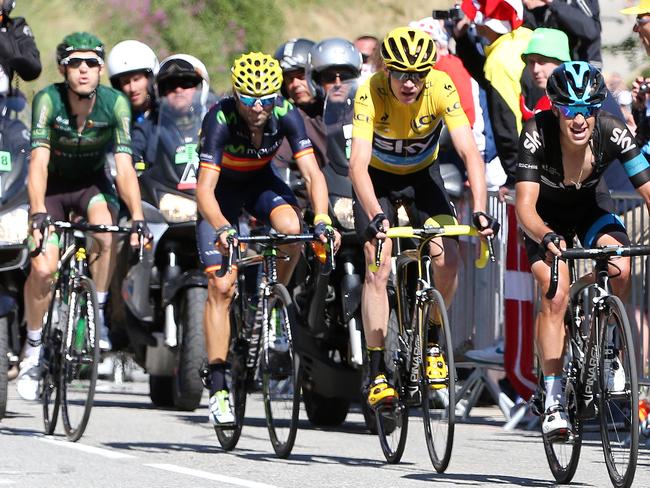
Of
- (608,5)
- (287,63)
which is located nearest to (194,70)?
(287,63)

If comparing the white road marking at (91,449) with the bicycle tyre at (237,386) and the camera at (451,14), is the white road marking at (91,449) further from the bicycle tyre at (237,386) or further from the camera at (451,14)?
the camera at (451,14)

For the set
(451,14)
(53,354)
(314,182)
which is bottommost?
(53,354)

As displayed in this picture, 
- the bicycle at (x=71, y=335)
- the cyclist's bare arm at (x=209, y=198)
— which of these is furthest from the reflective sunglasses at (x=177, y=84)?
the cyclist's bare arm at (x=209, y=198)

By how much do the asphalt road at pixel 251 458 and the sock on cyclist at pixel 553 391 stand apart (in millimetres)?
409

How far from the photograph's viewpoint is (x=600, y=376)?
912 centimetres

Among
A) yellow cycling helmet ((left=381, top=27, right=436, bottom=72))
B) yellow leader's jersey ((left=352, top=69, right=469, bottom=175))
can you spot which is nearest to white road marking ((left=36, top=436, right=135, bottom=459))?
yellow leader's jersey ((left=352, top=69, right=469, bottom=175))

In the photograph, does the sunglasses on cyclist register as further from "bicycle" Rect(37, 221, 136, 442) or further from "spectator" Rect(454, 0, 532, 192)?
"spectator" Rect(454, 0, 532, 192)

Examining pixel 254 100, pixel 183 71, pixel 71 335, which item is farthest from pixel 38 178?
pixel 183 71

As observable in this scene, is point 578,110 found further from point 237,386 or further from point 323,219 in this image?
point 237,386

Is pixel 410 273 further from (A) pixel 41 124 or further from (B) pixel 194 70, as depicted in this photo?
(B) pixel 194 70

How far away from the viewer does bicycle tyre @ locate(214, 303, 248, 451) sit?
37.6 feet

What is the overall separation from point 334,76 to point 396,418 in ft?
16.0

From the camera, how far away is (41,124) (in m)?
12.8

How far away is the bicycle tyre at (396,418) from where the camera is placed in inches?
416
